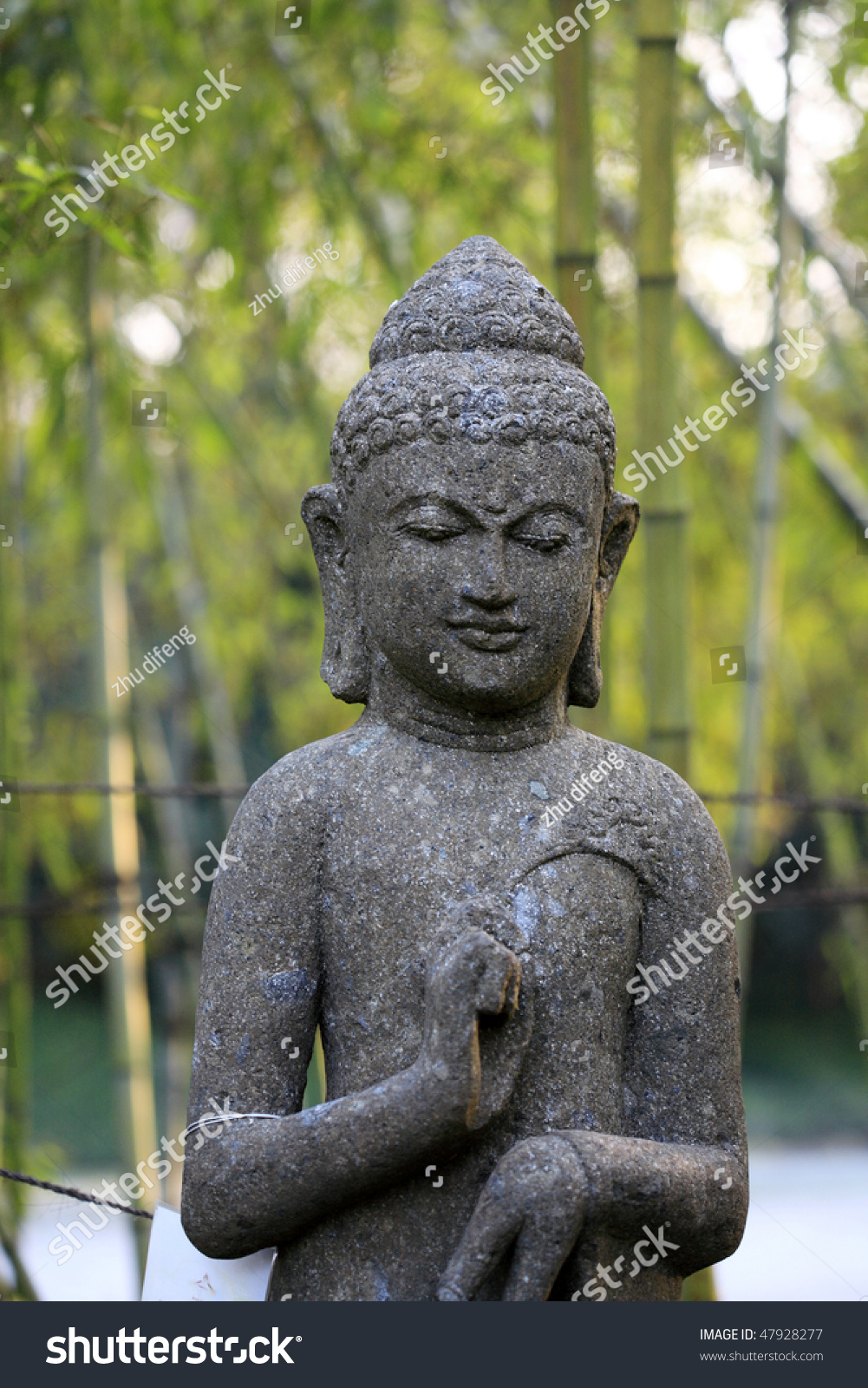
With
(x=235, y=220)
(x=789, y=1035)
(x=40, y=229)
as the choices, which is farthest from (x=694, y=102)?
Result: (x=789, y=1035)

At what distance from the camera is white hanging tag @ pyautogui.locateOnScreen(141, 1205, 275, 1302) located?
2318 millimetres

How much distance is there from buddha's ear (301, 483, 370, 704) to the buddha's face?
0.43ft

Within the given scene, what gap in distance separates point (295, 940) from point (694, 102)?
3.99 m

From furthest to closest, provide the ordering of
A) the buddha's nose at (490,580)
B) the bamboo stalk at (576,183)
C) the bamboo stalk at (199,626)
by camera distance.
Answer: the bamboo stalk at (199,626)
the bamboo stalk at (576,183)
the buddha's nose at (490,580)

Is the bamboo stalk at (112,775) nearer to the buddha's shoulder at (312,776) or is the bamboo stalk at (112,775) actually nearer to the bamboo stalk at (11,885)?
the bamboo stalk at (11,885)

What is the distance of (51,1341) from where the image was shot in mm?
2174

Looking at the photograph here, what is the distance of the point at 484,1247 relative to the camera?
1977mm

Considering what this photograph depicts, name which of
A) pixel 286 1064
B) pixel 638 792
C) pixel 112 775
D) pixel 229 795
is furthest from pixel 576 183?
pixel 112 775

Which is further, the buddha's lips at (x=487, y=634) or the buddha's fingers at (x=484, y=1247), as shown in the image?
the buddha's lips at (x=487, y=634)

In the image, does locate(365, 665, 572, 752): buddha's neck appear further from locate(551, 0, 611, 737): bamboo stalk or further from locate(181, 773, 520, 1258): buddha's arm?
locate(551, 0, 611, 737): bamboo stalk

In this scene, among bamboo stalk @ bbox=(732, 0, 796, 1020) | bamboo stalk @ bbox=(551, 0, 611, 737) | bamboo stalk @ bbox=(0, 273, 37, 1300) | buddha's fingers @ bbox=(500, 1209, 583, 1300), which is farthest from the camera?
bamboo stalk @ bbox=(0, 273, 37, 1300)

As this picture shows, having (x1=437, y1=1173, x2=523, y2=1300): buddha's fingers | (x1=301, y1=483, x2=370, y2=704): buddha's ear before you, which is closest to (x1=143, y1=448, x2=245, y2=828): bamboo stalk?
(x1=301, y1=483, x2=370, y2=704): buddha's ear

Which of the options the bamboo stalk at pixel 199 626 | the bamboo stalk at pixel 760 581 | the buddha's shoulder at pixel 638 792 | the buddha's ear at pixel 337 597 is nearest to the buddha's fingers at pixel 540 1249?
the buddha's shoulder at pixel 638 792

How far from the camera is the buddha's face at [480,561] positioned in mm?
2158
